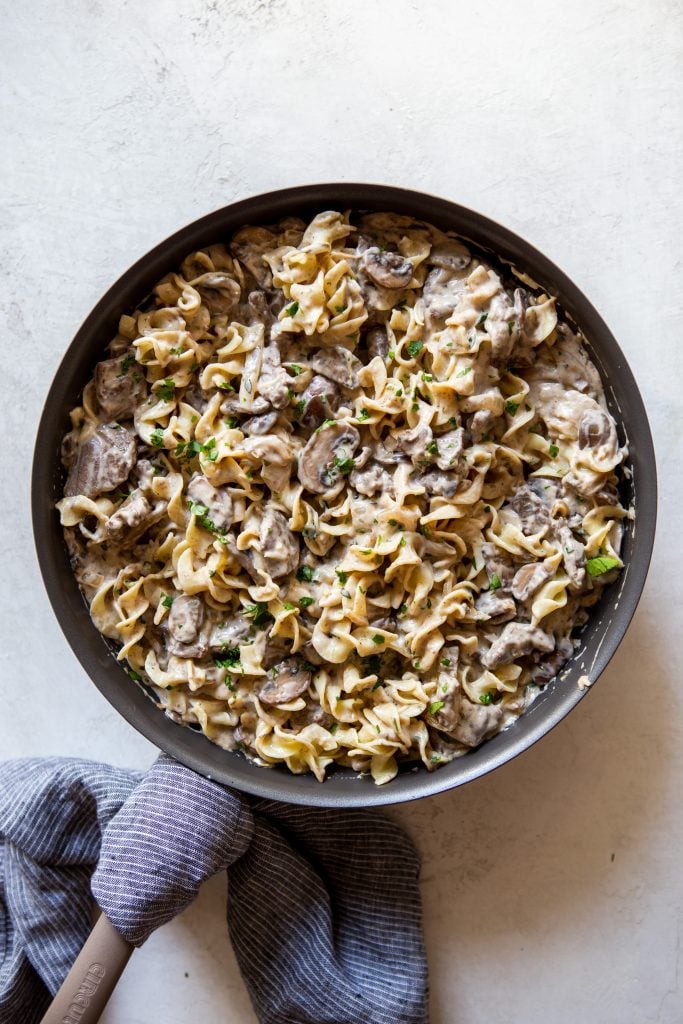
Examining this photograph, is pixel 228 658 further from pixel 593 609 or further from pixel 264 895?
pixel 593 609

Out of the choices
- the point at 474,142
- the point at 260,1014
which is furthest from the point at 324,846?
the point at 474,142

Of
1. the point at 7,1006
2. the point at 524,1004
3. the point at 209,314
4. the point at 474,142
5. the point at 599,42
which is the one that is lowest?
the point at 524,1004

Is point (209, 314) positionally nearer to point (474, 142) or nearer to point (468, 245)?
point (468, 245)

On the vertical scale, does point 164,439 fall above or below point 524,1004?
above

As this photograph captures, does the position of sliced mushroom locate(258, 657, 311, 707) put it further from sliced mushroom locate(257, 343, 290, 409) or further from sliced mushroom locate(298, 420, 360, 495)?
sliced mushroom locate(257, 343, 290, 409)

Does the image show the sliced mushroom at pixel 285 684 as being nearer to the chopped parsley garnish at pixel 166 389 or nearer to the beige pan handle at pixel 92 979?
the beige pan handle at pixel 92 979

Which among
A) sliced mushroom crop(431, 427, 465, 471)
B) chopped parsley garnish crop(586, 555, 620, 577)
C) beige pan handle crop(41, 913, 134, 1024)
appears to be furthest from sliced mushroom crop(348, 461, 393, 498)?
beige pan handle crop(41, 913, 134, 1024)
